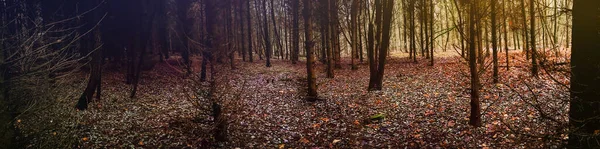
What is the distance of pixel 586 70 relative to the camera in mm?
5988

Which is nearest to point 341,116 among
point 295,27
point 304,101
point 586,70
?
point 304,101

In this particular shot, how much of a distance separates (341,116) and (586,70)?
28.0 ft

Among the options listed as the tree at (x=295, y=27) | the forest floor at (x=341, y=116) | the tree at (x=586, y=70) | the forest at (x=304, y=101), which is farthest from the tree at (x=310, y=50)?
the tree at (x=295, y=27)

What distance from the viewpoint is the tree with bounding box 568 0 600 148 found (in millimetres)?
5824

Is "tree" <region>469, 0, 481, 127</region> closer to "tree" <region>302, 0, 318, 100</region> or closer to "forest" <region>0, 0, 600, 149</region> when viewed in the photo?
"forest" <region>0, 0, 600, 149</region>

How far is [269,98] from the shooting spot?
17406 mm

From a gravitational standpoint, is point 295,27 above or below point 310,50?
above

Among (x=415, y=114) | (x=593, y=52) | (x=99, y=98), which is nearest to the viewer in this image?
(x=593, y=52)

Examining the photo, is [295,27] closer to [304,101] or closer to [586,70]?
[304,101]

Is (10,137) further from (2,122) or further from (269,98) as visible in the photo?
(269,98)

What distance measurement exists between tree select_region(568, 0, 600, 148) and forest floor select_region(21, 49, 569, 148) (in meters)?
0.62

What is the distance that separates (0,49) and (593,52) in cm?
1059

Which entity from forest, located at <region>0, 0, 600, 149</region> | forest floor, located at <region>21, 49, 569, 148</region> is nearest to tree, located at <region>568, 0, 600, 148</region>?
forest, located at <region>0, 0, 600, 149</region>

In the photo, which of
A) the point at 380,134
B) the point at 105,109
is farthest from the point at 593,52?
the point at 105,109
